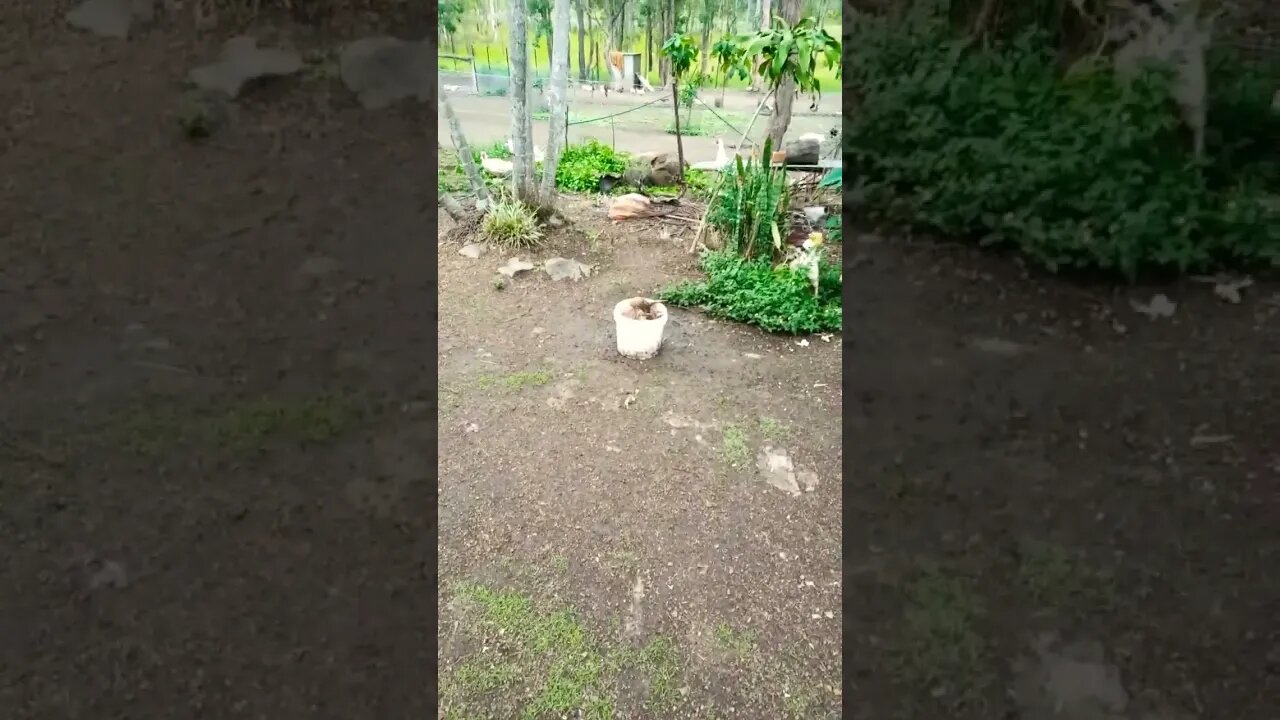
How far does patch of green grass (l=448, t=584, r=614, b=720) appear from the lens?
140 centimetres

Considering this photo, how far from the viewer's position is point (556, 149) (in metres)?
4.10

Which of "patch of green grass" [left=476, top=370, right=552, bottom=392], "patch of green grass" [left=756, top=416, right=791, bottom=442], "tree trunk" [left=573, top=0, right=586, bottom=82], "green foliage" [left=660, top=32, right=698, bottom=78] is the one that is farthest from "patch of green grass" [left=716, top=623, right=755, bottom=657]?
"tree trunk" [left=573, top=0, right=586, bottom=82]

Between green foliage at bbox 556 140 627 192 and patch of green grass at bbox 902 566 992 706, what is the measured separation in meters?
3.54

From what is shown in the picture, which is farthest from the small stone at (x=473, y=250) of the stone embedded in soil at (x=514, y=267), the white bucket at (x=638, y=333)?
the white bucket at (x=638, y=333)

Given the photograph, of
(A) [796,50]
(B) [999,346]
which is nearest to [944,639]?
(B) [999,346]
